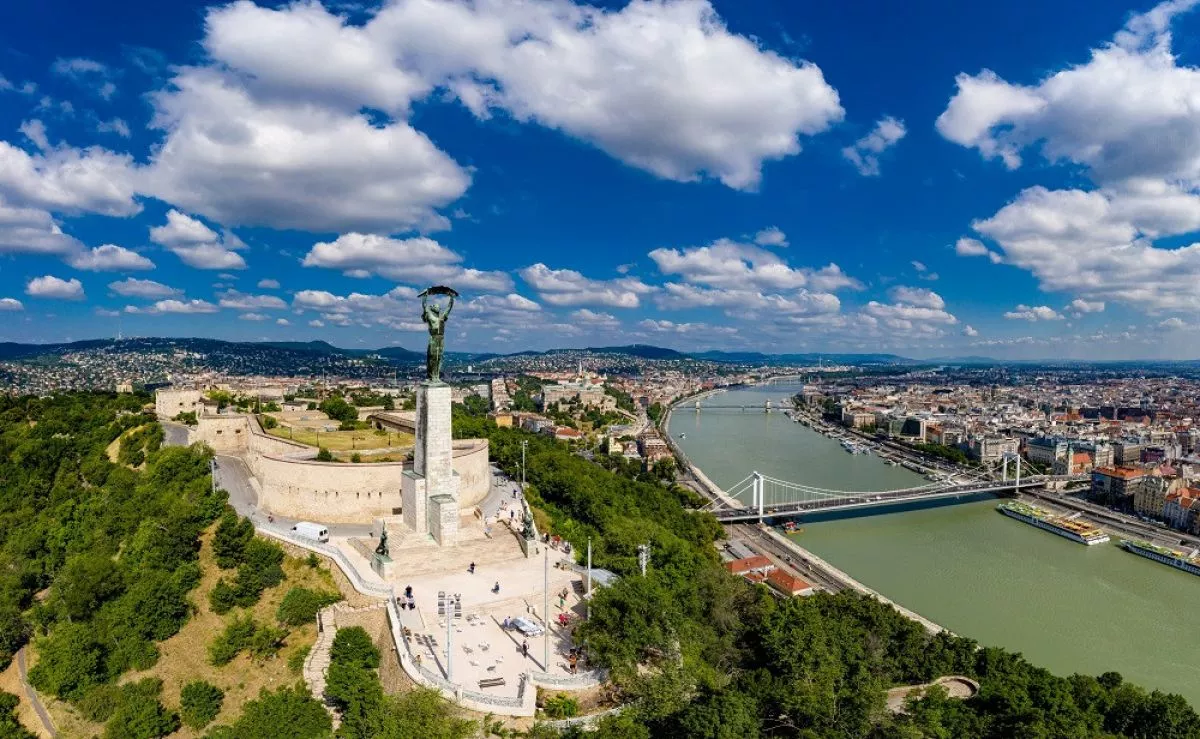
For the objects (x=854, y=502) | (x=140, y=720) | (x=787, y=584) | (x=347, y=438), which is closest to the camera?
(x=140, y=720)

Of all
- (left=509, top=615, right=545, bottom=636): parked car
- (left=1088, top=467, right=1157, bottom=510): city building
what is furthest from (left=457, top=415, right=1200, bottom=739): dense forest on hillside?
(left=1088, top=467, right=1157, bottom=510): city building

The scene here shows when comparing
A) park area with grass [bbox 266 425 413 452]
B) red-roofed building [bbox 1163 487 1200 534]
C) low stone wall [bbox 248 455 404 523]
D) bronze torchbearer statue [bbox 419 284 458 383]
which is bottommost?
red-roofed building [bbox 1163 487 1200 534]

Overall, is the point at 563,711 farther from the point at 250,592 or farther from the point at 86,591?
the point at 86,591

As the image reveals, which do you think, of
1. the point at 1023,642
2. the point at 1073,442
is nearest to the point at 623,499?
the point at 1023,642

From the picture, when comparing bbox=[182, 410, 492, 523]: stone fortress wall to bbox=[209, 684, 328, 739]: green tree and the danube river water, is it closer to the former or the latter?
bbox=[209, 684, 328, 739]: green tree

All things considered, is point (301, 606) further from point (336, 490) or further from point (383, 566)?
point (336, 490)

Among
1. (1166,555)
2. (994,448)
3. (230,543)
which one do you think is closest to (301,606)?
(230,543)
